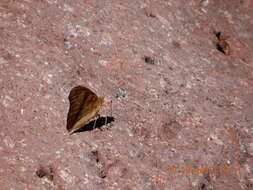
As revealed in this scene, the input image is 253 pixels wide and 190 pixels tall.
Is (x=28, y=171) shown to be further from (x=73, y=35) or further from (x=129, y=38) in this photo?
(x=129, y=38)

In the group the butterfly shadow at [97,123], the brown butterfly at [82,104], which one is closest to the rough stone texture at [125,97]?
the butterfly shadow at [97,123]

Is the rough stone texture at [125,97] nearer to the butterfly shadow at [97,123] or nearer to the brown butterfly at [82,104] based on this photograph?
the butterfly shadow at [97,123]

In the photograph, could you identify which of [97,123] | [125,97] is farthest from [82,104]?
[125,97]

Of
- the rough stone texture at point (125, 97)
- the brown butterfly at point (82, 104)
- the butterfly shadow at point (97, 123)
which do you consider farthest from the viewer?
the butterfly shadow at point (97, 123)

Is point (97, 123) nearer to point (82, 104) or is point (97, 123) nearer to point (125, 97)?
point (125, 97)

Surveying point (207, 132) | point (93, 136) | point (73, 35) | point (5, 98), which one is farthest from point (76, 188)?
point (73, 35)
